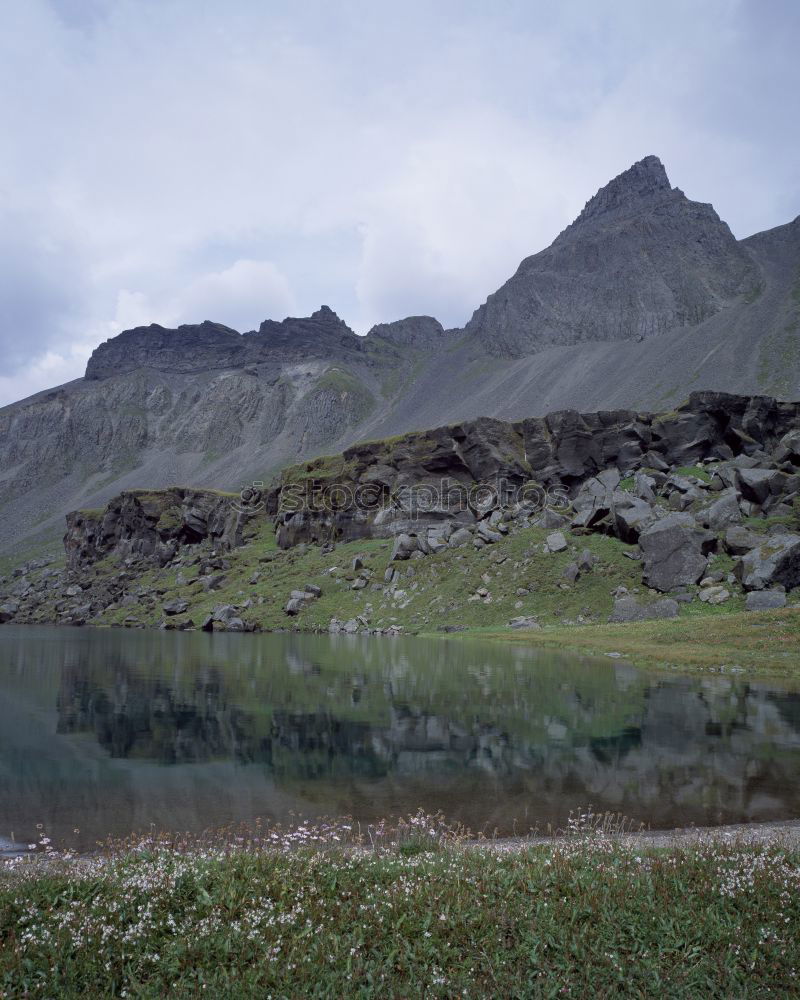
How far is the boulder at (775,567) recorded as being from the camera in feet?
219

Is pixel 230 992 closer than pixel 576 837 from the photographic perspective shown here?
Yes

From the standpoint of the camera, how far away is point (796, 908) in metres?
8.56

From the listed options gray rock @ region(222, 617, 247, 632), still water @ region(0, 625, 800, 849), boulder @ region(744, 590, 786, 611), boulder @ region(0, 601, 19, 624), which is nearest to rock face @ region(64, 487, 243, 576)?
boulder @ region(0, 601, 19, 624)

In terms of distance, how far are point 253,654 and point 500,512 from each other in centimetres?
6921

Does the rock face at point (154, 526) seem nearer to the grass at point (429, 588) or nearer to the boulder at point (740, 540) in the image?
the grass at point (429, 588)

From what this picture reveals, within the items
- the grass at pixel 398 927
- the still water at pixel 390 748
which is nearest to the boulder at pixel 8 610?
the still water at pixel 390 748

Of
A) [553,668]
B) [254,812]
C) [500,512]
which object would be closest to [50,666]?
[553,668]

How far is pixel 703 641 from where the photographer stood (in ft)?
178

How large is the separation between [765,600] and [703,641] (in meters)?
14.9

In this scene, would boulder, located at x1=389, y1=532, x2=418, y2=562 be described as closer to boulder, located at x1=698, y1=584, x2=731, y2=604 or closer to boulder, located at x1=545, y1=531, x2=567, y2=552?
boulder, located at x1=545, y1=531, x2=567, y2=552

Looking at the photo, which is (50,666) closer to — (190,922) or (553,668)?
(553,668)

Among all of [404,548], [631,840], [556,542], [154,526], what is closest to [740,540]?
[556,542]

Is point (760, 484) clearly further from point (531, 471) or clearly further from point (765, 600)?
point (531, 471)

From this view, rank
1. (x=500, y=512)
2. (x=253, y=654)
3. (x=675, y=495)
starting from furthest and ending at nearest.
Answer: (x=500, y=512), (x=675, y=495), (x=253, y=654)
